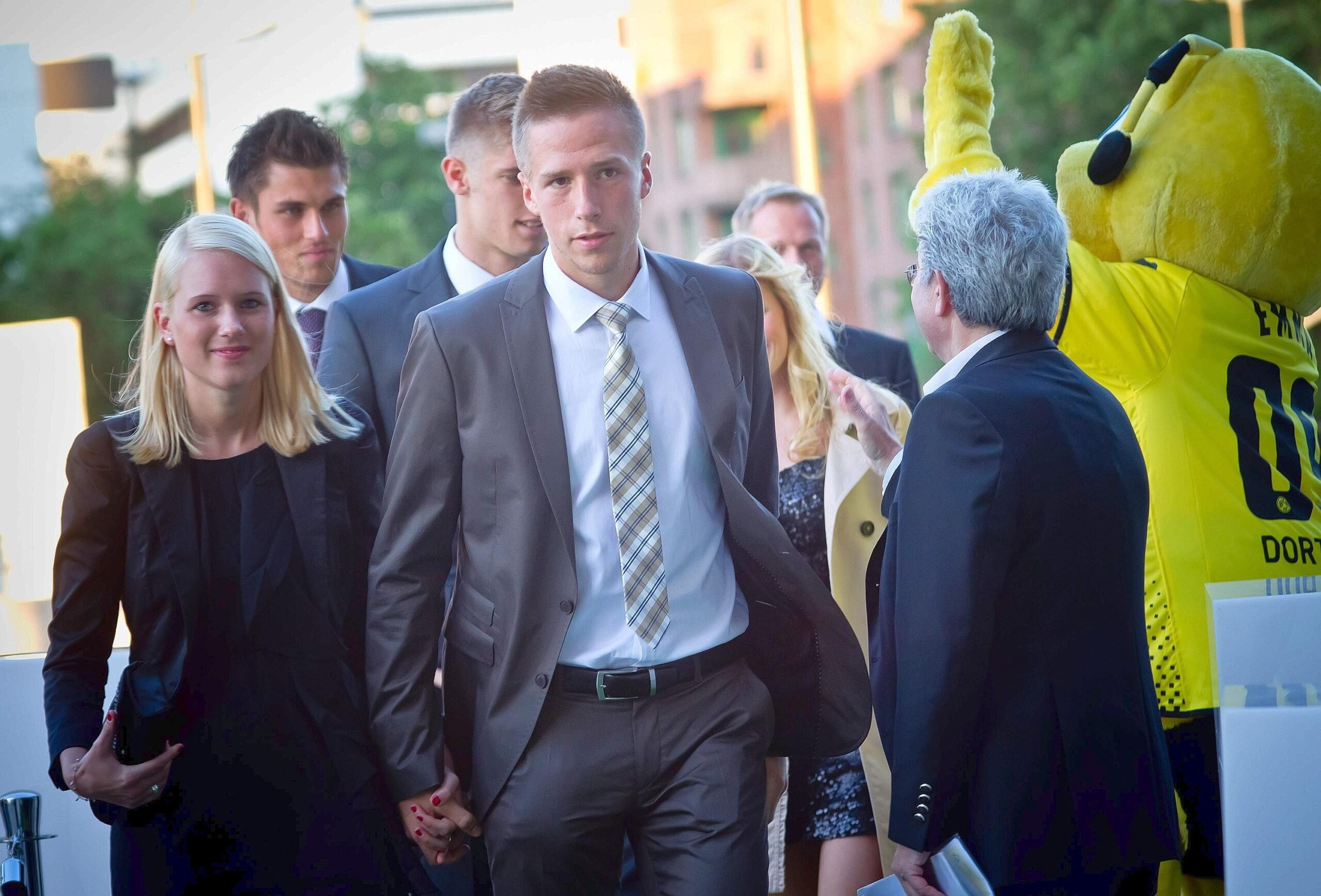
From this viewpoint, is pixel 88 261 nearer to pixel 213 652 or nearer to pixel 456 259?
pixel 456 259

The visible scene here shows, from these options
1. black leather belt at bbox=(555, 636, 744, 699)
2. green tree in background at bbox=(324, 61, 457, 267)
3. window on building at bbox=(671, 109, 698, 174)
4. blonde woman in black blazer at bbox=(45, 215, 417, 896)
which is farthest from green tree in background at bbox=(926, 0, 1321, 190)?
blonde woman in black blazer at bbox=(45, 215, 417, 896)

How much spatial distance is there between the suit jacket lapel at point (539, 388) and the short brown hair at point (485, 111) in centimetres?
99

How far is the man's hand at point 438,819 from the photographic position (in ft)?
7.20

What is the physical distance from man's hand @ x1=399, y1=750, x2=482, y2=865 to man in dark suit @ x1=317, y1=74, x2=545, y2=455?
0.86 m

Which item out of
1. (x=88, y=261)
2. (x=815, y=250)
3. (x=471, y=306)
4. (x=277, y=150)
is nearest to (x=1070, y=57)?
(x=815, y=250)

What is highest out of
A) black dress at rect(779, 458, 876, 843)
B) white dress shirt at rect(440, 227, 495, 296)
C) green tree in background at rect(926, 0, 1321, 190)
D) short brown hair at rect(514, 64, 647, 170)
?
green tree in background at rect(926, 0, 1321, 190)

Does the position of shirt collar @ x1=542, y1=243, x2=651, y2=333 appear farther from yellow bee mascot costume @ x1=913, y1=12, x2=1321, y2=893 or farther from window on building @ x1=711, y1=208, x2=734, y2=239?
window on building @ x1=711, y1=208, x2=734, y2=239

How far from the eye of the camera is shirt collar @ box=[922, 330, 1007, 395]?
2.12m

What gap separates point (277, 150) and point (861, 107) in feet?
40.1

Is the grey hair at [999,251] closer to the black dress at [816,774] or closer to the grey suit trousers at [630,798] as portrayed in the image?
the grey suit trousers at [630,798]

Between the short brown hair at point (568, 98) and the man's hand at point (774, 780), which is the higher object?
the short brown hair at point (568, 98)

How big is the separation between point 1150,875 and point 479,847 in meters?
1.37

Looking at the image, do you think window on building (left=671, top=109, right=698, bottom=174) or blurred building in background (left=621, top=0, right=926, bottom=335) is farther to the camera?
window on building (left=671, top=109, right=698, bottom=174)

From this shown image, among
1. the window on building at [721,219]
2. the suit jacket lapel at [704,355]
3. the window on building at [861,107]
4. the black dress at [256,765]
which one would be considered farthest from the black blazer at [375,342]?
the window on building at [721,219]
